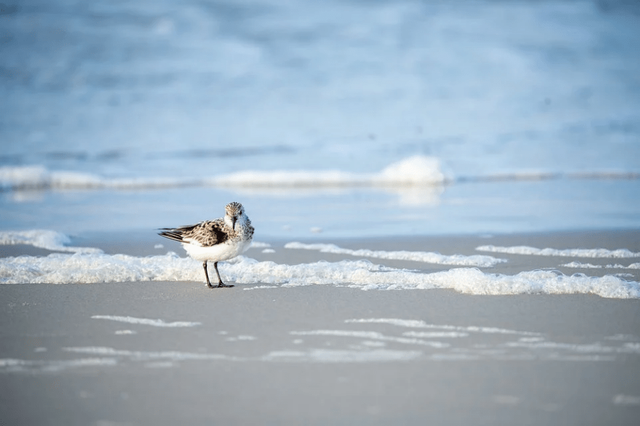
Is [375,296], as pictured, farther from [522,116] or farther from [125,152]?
[522,116]

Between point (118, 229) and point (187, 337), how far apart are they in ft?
15.2

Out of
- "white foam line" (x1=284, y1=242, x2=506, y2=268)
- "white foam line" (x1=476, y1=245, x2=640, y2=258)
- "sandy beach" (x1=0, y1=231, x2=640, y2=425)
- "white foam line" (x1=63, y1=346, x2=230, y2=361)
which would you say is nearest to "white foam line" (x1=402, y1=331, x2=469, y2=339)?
"sandy beach" (x1=0, y1=231, x2=640, y2=425)

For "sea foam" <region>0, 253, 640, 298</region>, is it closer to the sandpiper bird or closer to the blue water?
the sandpiper bird

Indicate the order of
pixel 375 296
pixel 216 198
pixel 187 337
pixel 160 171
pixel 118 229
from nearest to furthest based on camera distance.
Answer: pixel 187 337 < pixel 375 296 < pixel 118 229 < pixel 216 198 < pixel 160 171

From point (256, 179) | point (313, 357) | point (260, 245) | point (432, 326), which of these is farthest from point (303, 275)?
point (256, 179)

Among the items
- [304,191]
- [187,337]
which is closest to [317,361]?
[187,337]

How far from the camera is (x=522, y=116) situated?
1817cm

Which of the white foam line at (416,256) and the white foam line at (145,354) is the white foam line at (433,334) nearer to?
the white foam line at (145,354)

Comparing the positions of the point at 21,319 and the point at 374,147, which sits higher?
the point at 374,147

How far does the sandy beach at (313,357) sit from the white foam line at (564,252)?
1.67 meters

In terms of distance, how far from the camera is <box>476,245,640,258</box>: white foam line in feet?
19.7

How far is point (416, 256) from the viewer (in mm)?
6129

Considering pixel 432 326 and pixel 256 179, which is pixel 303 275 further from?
pixel 256 179

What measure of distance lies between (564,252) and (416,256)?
4.01 feet
